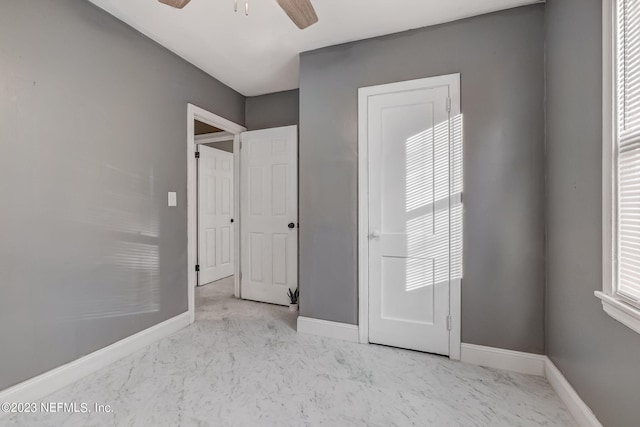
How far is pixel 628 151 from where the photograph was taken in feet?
3.78

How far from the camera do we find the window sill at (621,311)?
105 cm

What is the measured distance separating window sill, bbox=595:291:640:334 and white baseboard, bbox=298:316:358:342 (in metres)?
1.59

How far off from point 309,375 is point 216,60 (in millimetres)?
2821

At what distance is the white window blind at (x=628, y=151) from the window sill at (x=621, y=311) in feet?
0.11

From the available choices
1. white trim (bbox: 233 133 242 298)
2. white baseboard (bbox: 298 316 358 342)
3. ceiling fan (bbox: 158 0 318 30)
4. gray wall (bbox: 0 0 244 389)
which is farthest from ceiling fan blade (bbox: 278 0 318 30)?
white baseboard (bbox: 298 316 358 342)

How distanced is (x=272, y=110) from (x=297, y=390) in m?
2.95

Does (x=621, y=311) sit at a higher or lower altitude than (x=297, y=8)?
lower

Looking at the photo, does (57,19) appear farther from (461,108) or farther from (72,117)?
(461,108)

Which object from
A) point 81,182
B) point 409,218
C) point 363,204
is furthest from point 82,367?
point 409,218

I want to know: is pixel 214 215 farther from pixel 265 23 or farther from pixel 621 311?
pixel 621 311

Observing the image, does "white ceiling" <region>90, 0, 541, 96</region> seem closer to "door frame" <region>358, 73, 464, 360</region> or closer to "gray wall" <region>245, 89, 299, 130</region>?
"door frame" <region>358, 73, 464, 360</region>

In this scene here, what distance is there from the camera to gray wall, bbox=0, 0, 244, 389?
159 cm

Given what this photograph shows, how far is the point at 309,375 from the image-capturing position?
1918 mm

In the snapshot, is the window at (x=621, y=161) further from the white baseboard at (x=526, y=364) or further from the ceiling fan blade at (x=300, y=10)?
the ceiling fan blade at (x=300, y=10)
